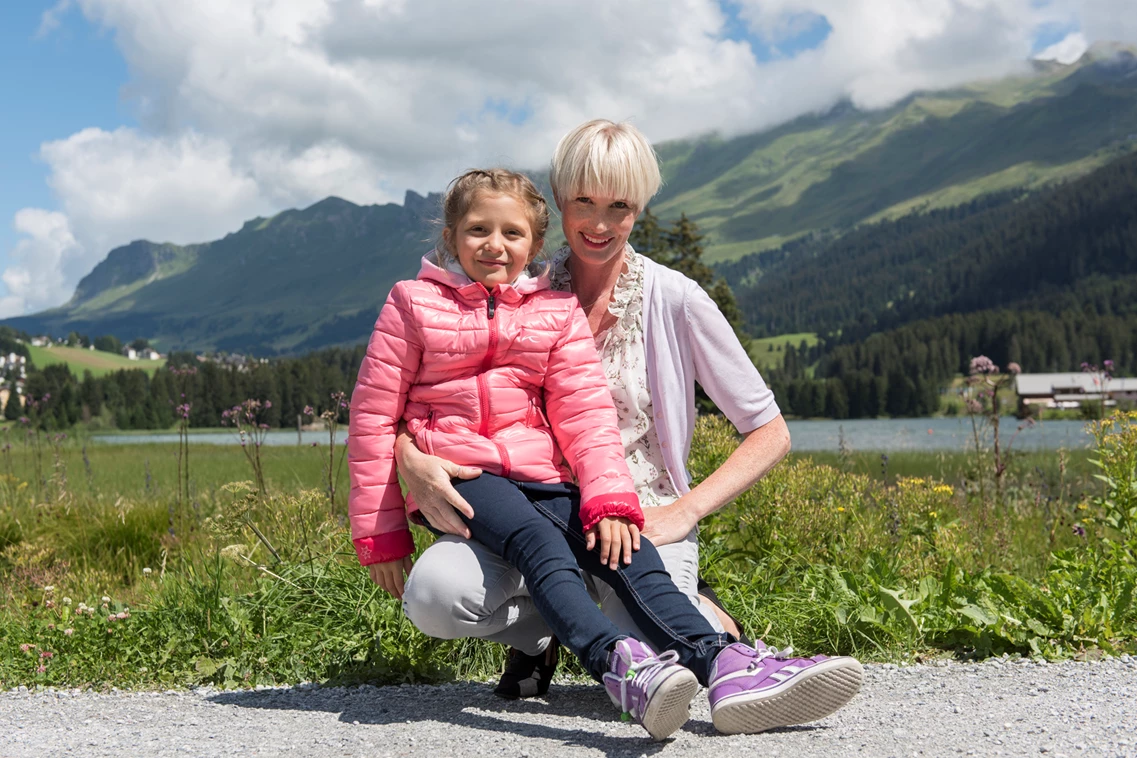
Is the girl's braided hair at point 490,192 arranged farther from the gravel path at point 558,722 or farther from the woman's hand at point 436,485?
the gravel path at point 558,722

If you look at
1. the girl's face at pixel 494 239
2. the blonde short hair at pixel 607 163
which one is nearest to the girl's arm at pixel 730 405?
the blonde short hair at pixel 607 163

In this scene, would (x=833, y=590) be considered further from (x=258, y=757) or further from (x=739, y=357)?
(x=258, y=757)

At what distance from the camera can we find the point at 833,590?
4516mm

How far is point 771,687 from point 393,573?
1.43 m

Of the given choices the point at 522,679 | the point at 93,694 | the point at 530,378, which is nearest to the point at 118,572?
the point at 93,694

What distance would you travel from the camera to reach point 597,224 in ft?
12.1

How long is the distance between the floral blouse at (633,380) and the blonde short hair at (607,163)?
36cm

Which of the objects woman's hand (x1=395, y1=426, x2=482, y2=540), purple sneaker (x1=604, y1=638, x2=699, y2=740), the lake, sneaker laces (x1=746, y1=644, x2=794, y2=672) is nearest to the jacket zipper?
woman's hand (x1=395, y1=426, x2=482, y2=540)

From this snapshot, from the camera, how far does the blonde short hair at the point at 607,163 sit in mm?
3564

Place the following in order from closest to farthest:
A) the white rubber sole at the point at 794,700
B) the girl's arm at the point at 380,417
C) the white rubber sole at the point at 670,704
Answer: the white rubber sole at the point at 670,704
the white rubber sole at the point at 794,700
the girl's arm at the point at 380,417

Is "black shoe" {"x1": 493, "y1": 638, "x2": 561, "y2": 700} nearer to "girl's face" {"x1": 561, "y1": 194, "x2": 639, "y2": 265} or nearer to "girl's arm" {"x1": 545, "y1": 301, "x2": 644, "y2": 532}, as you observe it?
"girl's arm" {"x1": 545, "y1": 301, "x2": 644, "y2": 532}

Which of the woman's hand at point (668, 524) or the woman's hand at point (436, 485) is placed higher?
the woman's hand at point (436, 485)

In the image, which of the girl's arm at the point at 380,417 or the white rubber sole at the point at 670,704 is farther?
the girl's arm at the point at 380,417

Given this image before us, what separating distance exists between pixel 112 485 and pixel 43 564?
5611mm
